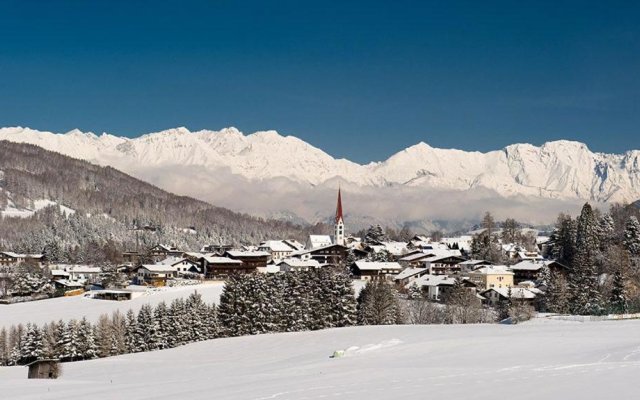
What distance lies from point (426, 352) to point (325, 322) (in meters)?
29.3

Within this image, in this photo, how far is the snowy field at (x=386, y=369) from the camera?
2089 cm

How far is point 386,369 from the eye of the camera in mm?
28625

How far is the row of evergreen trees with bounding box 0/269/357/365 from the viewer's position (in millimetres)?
56812

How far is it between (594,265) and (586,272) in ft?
35.7

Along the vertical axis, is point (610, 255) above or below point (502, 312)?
above

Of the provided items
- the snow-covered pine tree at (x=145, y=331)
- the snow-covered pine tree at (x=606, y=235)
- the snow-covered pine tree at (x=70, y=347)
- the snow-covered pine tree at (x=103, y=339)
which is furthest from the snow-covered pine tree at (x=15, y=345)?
the snow-covered pine tree at (x=606, y=235)

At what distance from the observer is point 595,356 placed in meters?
29.1

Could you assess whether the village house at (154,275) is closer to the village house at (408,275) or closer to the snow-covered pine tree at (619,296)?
the village house at (408,275)

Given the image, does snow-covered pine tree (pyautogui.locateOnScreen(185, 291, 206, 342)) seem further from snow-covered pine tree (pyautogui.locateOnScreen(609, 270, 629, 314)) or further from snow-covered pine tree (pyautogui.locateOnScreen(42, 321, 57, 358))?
snow-covered pine tree (pyautogui.locateOnScreen(609, 270, 629, 314))

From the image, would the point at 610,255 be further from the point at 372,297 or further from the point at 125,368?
the point at 125,368

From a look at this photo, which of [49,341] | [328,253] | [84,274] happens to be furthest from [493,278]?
[84,274]

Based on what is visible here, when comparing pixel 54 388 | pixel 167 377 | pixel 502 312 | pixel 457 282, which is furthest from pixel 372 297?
pixel 54 388

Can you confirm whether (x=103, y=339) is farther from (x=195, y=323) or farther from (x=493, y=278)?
(x=493, y=278)

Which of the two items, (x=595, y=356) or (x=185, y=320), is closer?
(x=595, y=356)
